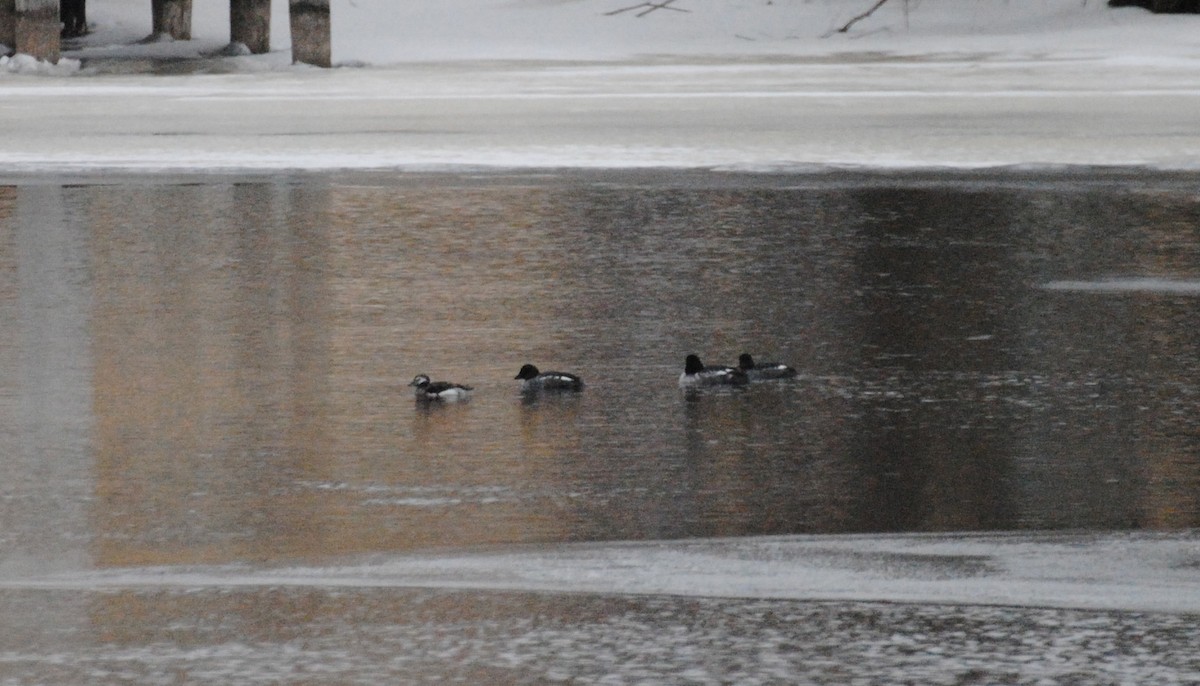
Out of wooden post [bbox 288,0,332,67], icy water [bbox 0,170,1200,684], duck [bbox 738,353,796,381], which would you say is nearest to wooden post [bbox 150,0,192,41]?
wooden post [bbox 288,0,332,67]

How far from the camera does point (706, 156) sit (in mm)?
17609

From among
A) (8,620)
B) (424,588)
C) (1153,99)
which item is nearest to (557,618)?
(424,588)

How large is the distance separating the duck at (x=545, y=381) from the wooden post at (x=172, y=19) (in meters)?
32.1

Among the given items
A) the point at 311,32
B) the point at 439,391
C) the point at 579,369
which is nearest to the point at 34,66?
the point at 311,32

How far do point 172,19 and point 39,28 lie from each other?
23.1ft

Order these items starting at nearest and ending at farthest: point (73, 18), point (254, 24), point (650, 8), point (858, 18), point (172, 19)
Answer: point (254, 24)
point (858, 18)
point (172, 19)
point (650, 8)
point (73, 18)

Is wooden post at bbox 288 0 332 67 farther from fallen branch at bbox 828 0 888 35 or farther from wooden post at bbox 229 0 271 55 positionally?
fallen branch at bbox 828 0 888 35

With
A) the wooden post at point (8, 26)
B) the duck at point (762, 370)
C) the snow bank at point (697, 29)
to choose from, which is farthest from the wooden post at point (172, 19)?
the duck at point (762, 370)

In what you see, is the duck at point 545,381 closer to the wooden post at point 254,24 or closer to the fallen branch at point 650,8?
the wooden post at point 254,24

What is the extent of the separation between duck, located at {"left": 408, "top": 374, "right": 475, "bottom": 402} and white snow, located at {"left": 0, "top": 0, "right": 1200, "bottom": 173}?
913 cm

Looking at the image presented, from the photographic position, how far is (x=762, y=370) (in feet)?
26.5

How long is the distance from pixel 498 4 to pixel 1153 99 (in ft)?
71.9

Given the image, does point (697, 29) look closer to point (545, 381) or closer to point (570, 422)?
point (545, 381)

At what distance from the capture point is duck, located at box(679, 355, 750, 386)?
7902 millimetres
